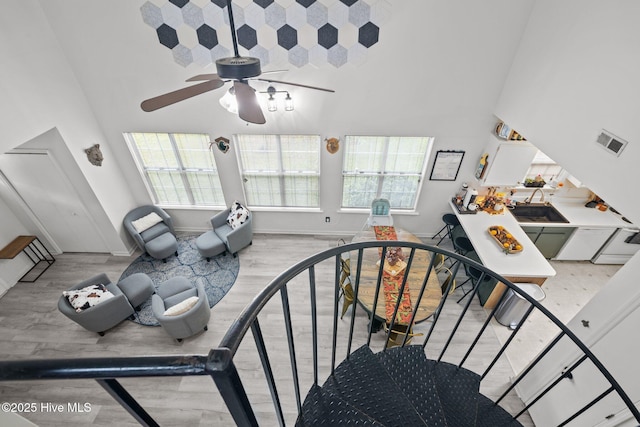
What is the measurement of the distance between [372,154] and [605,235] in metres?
4.01

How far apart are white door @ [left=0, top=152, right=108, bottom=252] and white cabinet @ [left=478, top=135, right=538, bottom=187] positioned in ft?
21.1

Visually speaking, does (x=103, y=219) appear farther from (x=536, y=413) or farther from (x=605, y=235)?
(x=605, y=235)

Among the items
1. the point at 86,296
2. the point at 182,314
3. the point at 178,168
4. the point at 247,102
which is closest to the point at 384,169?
the point at 247,102

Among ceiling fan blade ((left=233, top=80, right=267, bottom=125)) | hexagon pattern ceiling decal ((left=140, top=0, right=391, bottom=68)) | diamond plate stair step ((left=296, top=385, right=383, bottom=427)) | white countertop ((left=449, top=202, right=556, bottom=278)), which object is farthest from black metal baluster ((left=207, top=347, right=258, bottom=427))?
hexagon pattern ceiling decal ((left=140, top=0, right=391, bottom=68))

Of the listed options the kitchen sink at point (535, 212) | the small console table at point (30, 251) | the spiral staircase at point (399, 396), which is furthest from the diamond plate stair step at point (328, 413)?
the small console table at point (30, 251)

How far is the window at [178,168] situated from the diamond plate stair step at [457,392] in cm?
455

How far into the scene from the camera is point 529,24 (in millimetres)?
3564

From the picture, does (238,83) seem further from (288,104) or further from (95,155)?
(95,155)

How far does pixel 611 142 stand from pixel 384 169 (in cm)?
289

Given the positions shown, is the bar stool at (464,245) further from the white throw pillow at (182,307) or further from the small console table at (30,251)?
the small console table at (30,251)

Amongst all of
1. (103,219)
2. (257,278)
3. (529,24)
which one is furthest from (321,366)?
(529,24)

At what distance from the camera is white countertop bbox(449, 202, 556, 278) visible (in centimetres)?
391

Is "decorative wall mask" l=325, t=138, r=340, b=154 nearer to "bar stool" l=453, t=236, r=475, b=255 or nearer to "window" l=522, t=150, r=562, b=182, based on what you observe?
"bar stool" l=453, t=236, r=475, b=255

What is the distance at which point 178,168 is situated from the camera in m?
5.26
